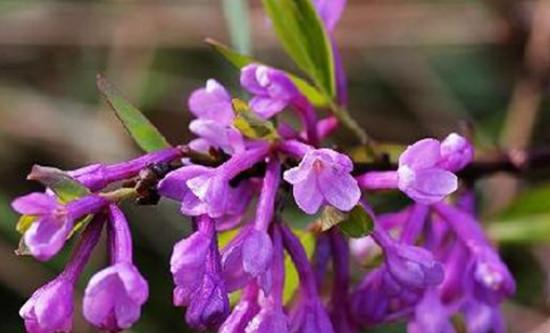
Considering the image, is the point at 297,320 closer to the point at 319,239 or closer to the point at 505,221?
the point at 319,239

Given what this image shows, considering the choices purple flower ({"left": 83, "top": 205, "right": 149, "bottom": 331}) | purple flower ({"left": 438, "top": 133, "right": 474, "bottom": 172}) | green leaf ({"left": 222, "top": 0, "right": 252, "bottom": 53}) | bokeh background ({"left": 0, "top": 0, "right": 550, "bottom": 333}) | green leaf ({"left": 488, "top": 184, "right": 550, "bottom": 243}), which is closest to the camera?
purple flower ({"left": 83, "top": 205, "right": 149, "bottom": 331})

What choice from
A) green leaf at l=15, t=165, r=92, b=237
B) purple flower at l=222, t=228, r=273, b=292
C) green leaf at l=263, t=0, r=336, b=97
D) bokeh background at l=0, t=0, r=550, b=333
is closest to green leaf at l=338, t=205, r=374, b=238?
purple flower at l=222, t=228, r=273, b=292

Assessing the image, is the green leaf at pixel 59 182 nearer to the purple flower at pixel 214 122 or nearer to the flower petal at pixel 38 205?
the flower petal at pixel 38 205

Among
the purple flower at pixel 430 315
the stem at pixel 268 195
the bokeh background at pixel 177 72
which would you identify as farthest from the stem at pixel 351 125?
the bokeh background at pixel 177 72

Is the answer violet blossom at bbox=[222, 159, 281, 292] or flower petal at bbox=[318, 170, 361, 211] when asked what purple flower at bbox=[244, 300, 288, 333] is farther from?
flower petal at bbox=[318, 170, 361, 211]

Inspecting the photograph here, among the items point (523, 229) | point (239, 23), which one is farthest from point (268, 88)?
point (523, 229)

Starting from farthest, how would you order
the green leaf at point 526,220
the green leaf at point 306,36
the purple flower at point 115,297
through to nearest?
the green leaf at point 526,220 → the green leaf at point 306,36 → the purple flower at point 115,297
